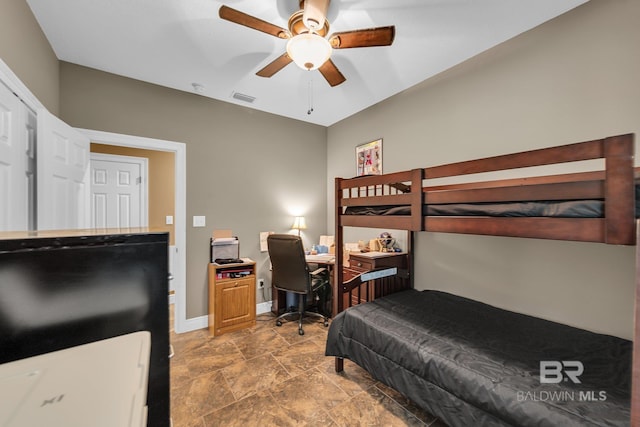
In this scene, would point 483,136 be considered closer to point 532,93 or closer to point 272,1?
point 532,93

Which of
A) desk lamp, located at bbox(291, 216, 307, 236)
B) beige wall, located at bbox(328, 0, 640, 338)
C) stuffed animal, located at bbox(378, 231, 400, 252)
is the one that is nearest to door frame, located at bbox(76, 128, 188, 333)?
desk lamp, located at bbox(291, 216, 307, 236)

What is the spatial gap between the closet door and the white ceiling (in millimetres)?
793

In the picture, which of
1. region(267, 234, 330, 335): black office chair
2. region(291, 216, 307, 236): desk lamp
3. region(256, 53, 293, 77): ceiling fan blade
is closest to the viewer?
region(256, 53, 293, 77): ceiling fan blade

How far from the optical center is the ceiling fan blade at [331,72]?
6.23 feet

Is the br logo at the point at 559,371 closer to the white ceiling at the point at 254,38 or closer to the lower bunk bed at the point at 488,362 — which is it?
the lower bunk bed at the point at 488,362

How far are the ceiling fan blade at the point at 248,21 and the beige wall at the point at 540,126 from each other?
170 cm

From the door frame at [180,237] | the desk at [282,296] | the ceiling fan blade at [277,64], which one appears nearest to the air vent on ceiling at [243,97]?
the door frame at [180,237]

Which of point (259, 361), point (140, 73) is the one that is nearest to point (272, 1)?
point (140, 73)

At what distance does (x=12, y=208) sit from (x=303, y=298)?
240 centimetres

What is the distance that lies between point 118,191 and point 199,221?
145 cm

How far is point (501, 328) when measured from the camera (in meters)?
1.70

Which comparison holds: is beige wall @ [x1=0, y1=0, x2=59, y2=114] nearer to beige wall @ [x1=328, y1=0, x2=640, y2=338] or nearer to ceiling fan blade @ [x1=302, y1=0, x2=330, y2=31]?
ceiling fan blade @ [x1=302, y1=0, x2=330, y2=31]

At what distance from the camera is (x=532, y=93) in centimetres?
196

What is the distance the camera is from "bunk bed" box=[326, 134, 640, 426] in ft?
3.32
